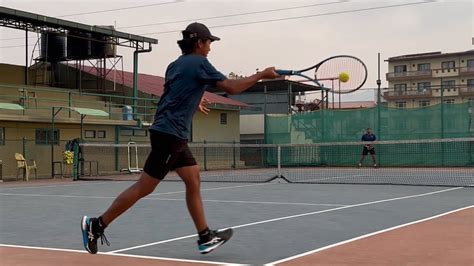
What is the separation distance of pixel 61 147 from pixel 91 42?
23.1 feet

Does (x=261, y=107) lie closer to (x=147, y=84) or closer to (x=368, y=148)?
(x=147, y=84)

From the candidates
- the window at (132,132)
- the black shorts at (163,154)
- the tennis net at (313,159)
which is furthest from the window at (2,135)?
the black shorts at (163,154)

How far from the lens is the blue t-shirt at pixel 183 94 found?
14.4 feet

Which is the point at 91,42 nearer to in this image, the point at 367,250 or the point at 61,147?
the point at 61,147

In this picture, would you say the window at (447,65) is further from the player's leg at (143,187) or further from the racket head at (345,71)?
the player's leg at (143,187)

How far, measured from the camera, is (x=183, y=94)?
14.5ft

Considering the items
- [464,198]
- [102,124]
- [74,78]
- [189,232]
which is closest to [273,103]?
[74,78]

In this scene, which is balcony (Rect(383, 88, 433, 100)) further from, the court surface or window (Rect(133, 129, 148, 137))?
the court surface

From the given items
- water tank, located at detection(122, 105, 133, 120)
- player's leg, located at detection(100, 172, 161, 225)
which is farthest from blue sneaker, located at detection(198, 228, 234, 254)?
water tank, located at detection(122, 105, 133, 120)

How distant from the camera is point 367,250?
4.80m

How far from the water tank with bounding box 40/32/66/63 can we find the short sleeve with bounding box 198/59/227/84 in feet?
80.6

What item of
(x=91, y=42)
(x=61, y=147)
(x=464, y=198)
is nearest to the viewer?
(x=464, y=198)

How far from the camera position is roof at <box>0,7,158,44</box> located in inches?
865

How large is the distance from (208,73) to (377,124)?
20.5 metres
